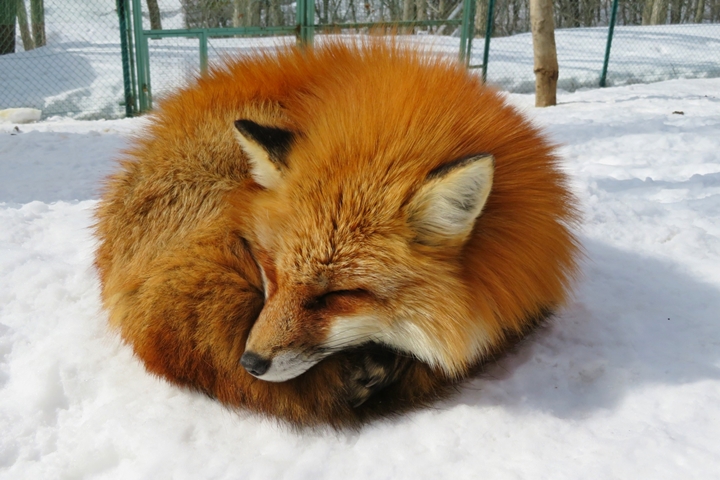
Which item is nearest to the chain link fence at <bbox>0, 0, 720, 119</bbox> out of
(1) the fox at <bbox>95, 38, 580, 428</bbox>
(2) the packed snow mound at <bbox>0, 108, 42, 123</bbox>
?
(2) the packed snow mound at <bbox>0, 108, 42, 123</bbox>

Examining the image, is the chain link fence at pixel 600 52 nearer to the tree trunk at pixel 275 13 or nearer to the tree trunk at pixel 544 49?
the tree trunk at pixel 544 49

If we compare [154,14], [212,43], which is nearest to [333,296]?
[212,43]

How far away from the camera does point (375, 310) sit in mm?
1463

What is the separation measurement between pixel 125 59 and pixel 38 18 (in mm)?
3492

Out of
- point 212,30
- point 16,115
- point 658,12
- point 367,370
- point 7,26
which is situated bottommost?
point 367,370

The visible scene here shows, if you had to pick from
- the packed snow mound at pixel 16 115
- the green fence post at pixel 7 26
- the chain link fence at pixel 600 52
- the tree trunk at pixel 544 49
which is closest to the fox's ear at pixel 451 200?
the tree trunk at pixel 544 49

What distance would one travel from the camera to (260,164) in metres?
1.65

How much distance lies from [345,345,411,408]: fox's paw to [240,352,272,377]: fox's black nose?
0.26 meters

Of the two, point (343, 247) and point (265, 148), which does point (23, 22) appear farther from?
point (343, 247)

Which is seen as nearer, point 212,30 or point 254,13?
point 212,30

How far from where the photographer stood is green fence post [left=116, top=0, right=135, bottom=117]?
7.49 metres

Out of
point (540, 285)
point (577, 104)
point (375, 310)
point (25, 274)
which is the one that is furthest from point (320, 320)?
point (577, 104)

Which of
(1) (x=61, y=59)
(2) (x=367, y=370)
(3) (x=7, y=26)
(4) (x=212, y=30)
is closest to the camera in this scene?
(2) (x=367, y=370)

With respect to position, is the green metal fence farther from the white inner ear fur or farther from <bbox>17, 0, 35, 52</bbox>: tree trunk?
the white inner ear fur
